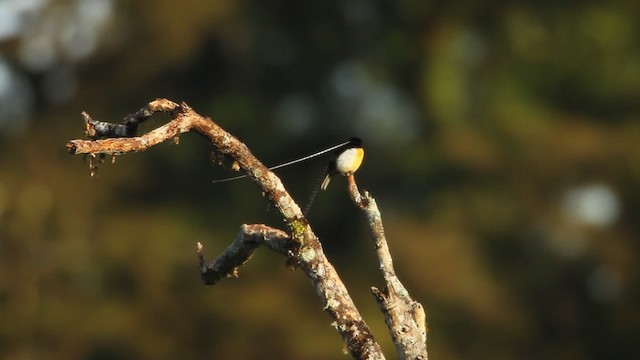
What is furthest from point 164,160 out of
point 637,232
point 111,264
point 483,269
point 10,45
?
point 637,232

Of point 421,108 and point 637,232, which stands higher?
point 421,108

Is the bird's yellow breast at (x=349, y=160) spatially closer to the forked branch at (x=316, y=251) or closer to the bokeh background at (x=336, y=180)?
the forked branch at (x=316, y=251)

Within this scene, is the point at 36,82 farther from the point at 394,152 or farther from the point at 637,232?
the point at 637,232

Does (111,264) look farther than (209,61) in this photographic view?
No

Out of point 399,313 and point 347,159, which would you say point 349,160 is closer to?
point 347,159

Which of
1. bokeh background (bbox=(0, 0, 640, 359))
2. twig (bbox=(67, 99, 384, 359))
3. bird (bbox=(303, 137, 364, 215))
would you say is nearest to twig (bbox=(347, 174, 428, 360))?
twig (bbox=(67, 99, 384, 359))

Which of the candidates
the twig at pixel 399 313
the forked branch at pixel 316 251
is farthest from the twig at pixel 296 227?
the twig at pixel 399 313

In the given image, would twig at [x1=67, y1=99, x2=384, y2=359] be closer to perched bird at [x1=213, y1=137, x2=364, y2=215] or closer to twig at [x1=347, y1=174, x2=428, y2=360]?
twig at [x1=347, y1=174, x2=428, y2=360]
